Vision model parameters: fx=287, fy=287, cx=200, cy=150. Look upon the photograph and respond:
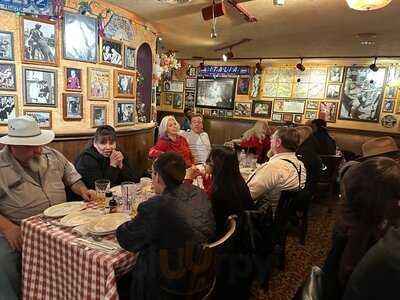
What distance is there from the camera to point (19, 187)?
77.4 inches

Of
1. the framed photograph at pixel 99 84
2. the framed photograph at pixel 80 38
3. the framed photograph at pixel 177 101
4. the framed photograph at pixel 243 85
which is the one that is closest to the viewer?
the framed photograph at pixel 80 38

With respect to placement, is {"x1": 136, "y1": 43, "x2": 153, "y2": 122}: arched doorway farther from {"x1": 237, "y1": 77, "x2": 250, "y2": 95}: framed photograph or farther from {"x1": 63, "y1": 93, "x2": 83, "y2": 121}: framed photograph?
{"x1": 237, "y1": 77, "x2": 250, "y2": 95}: framed photograph

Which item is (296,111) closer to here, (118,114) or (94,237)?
(118,114)

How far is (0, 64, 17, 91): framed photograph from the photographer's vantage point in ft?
9.01

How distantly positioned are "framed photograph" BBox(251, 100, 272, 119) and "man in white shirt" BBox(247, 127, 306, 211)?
5.59 metres

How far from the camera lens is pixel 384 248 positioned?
0.89 metres

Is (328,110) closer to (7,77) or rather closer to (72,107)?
(72,107)

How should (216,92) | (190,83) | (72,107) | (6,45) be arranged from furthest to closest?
1. (190,83)
2. (216,92)
3. (72,107)
4. (6,45)

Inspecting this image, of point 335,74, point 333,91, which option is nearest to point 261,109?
point 333,91

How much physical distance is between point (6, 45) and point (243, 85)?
6.42 metres

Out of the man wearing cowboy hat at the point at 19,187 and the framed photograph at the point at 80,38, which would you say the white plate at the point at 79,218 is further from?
the framed photograph at the point at 80,38

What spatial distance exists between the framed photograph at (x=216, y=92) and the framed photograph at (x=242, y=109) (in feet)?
0.60

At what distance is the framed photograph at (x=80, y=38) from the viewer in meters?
3.12

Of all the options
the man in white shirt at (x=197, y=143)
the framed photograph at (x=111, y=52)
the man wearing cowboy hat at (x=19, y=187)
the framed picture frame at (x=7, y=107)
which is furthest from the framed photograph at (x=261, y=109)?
the man wearing cowboy hat at (x=19, y=187)
